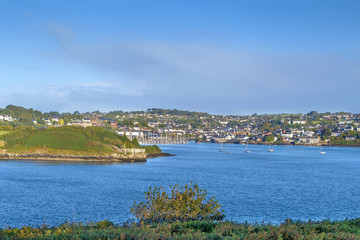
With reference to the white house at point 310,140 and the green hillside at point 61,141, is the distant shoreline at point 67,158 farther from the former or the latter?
the white house at point 310,140

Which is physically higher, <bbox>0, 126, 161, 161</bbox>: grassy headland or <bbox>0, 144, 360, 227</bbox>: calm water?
<bbox>0, 126, 161, 161</bbox>: grassy headland

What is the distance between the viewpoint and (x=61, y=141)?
88688mm

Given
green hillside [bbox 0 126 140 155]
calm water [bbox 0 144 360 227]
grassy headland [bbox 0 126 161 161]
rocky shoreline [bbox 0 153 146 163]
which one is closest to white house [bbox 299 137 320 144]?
grassy headland [bbox 0 126 161 161]

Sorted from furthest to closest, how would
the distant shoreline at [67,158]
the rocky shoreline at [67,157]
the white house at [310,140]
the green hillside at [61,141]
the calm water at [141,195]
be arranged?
the white house at [310,140], the green hillside at [61,141], the rocky shoreline at [67,157], the distant shoreline at [67,158], the calm water at [141,195]

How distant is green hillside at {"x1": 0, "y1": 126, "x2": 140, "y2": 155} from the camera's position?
278ft

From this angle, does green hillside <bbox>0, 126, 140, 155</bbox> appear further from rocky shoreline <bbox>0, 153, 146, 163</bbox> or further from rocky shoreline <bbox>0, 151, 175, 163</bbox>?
rocky shoreline <bbox>0, 153, 146, 163</bbox>

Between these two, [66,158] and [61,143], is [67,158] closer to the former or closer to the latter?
[66,158]

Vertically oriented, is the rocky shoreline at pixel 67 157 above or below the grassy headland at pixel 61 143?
below

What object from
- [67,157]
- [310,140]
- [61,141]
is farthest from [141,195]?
[310,140]

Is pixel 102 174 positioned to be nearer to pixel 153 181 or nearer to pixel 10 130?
pixel 153 181

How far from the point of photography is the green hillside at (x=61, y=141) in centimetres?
8481

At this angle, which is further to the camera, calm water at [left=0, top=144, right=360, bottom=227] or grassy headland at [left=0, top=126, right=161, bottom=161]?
grassy headland at [left=0, top=126, right=161, bottom=161]

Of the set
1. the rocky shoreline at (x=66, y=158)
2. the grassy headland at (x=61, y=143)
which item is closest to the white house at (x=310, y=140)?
the grassy headland at (x=61, y=143)

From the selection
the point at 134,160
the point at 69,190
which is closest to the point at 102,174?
the point at 69,190
